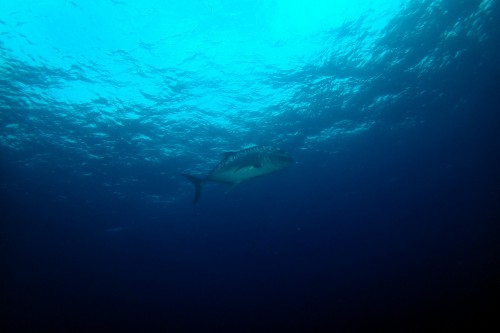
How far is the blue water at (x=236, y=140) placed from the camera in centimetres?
1120

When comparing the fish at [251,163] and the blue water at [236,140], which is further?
the blue water at [236,140]

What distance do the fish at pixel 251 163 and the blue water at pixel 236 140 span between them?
6230 mm

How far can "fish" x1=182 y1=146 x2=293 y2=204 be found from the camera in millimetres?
6238

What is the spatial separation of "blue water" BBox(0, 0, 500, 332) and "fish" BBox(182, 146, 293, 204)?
623cm

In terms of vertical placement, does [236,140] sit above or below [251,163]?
above

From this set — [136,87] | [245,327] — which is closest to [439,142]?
[136,87]

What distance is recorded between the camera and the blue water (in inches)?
441

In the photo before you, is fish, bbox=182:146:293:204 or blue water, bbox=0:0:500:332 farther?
blue water, bbox=0:0:500:332

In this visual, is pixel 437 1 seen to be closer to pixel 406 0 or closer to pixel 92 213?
pixel 406 0

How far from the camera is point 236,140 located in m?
17.2

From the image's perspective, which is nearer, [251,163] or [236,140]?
[251,163]

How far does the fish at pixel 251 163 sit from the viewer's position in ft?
20.5

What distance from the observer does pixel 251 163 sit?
6441 millimetres

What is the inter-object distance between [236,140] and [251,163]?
10.8 metres
